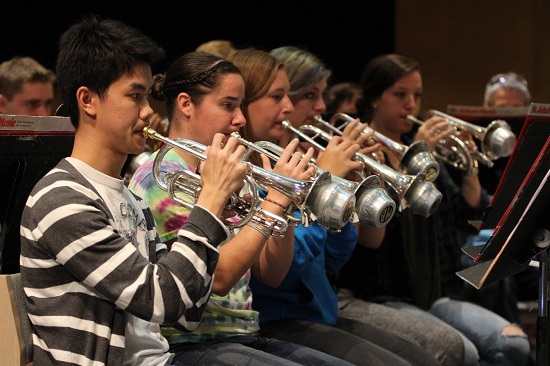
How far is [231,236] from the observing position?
2.33m

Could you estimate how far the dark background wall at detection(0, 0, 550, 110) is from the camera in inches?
193

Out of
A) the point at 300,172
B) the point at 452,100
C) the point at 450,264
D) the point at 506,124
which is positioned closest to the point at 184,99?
the point at 300,172

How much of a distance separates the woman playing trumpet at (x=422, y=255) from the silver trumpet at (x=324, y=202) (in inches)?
48.3

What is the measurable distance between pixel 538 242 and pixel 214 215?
86 centimetres

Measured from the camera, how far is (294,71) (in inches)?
125

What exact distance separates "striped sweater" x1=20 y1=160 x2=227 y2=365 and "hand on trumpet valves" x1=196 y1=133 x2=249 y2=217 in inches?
2.3

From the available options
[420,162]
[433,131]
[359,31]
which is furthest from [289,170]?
[359,31]

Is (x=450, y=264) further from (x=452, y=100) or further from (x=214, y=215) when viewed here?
(x=452, y=100)

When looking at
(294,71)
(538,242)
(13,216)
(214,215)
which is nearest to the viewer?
(214,215)

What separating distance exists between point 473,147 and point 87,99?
7.59 feet

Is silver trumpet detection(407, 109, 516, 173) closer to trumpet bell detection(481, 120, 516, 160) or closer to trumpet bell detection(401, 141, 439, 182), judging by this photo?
trumpet bell detection(481, 120, 516, 160)

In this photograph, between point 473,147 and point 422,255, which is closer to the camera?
point 422,255

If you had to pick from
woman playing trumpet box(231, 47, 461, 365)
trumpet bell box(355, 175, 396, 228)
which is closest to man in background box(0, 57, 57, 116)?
woman playing trumpet box(231, 47, 461, 365)

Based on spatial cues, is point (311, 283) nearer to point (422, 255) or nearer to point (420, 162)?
point (420, 162)
